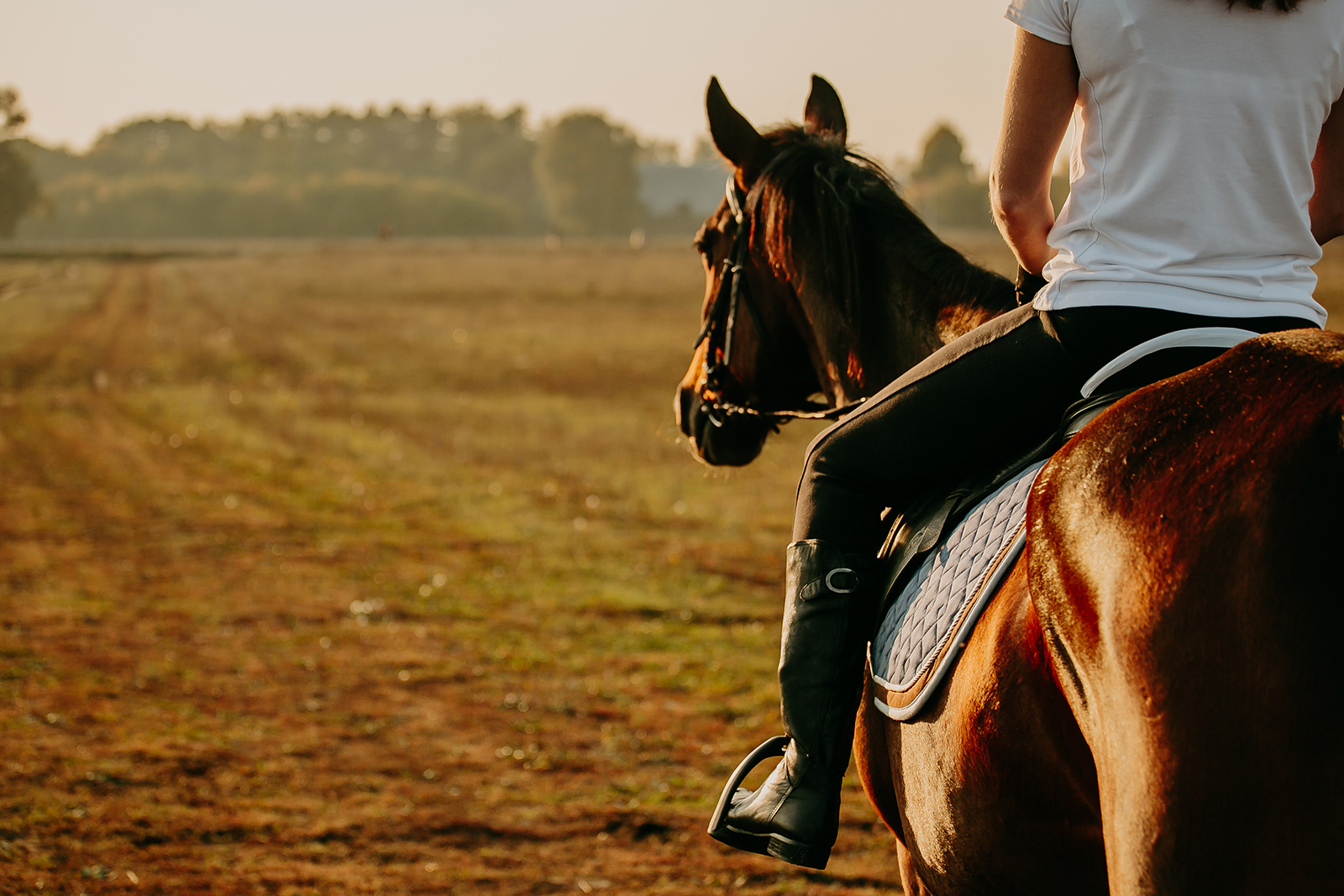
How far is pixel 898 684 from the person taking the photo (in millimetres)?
1981

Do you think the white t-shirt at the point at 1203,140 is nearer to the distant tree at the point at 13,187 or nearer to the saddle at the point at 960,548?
the saddle at the point at 960,548

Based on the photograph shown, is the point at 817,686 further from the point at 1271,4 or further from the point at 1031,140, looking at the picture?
the point at 1271,4

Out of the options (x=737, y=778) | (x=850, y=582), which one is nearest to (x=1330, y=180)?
(x=850, y=582)

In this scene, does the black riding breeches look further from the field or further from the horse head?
the field

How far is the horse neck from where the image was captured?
2529 mm

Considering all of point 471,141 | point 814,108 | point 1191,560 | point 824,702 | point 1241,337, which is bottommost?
point 824,702

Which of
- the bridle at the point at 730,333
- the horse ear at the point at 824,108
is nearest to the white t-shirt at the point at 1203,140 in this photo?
the bridle at the point at 730,333

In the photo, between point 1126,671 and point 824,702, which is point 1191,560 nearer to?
point 1126,671

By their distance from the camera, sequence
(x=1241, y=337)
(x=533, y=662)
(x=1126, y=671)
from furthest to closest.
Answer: (x=533, y=662)
(x=1241, y=337)
(x=1126, y=671)

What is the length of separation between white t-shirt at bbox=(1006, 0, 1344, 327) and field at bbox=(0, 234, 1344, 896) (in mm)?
3420

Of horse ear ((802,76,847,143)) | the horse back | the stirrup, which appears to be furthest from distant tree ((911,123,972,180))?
the horse back

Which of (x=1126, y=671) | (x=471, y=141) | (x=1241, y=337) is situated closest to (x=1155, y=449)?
(x=1126, y=671)

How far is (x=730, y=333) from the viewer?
3.21m

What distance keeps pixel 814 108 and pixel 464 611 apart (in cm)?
573
